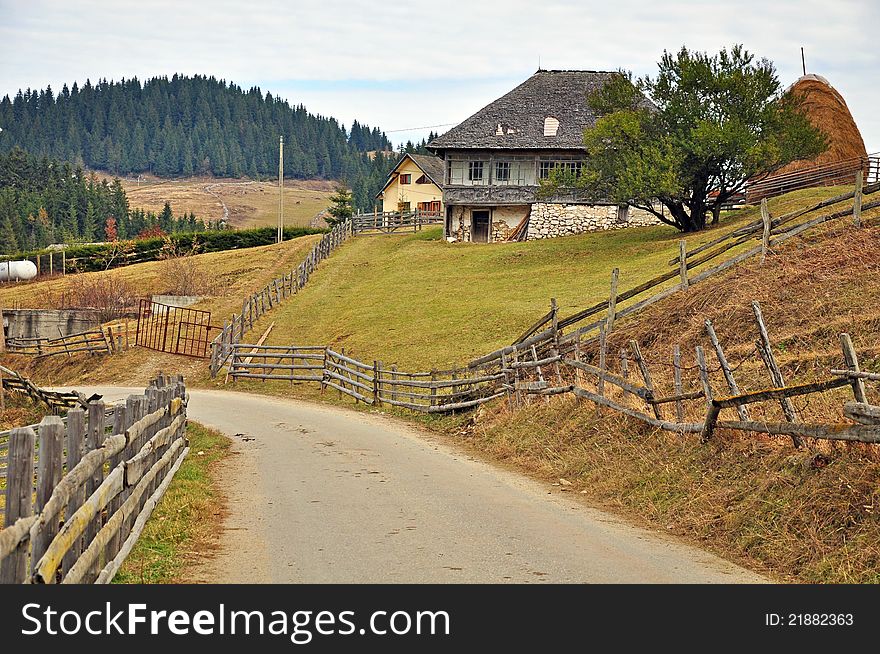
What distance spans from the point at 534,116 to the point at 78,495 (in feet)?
182

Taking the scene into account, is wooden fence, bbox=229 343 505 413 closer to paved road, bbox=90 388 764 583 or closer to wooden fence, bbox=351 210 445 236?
paved road, bbox=90 388 764 583

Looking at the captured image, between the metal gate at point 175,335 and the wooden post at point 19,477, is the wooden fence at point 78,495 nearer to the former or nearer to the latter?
the wooden post at point 19,477

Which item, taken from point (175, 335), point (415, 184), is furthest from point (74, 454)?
point (415, 184)

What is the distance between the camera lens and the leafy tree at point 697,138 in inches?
1818

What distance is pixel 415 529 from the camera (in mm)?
11664

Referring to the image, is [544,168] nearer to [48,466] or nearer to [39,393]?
[39,393]

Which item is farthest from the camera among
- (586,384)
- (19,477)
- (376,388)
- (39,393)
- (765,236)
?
(376,388)

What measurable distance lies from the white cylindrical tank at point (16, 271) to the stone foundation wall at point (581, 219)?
129 feet

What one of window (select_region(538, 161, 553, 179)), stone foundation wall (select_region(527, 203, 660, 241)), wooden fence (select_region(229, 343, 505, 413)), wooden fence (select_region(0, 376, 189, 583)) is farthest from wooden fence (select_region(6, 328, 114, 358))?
wooden fence (select_region(0, 376, 189, 583))

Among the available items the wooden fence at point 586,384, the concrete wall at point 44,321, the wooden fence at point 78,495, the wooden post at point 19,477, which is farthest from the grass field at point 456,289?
the wooden post at point 19,477

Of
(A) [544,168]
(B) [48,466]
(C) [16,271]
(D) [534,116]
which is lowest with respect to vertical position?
(C) [16,271]

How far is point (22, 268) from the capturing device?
7869 centimetres

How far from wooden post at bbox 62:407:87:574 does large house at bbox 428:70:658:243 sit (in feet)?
168

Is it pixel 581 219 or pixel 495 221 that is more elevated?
pixel 581 219
